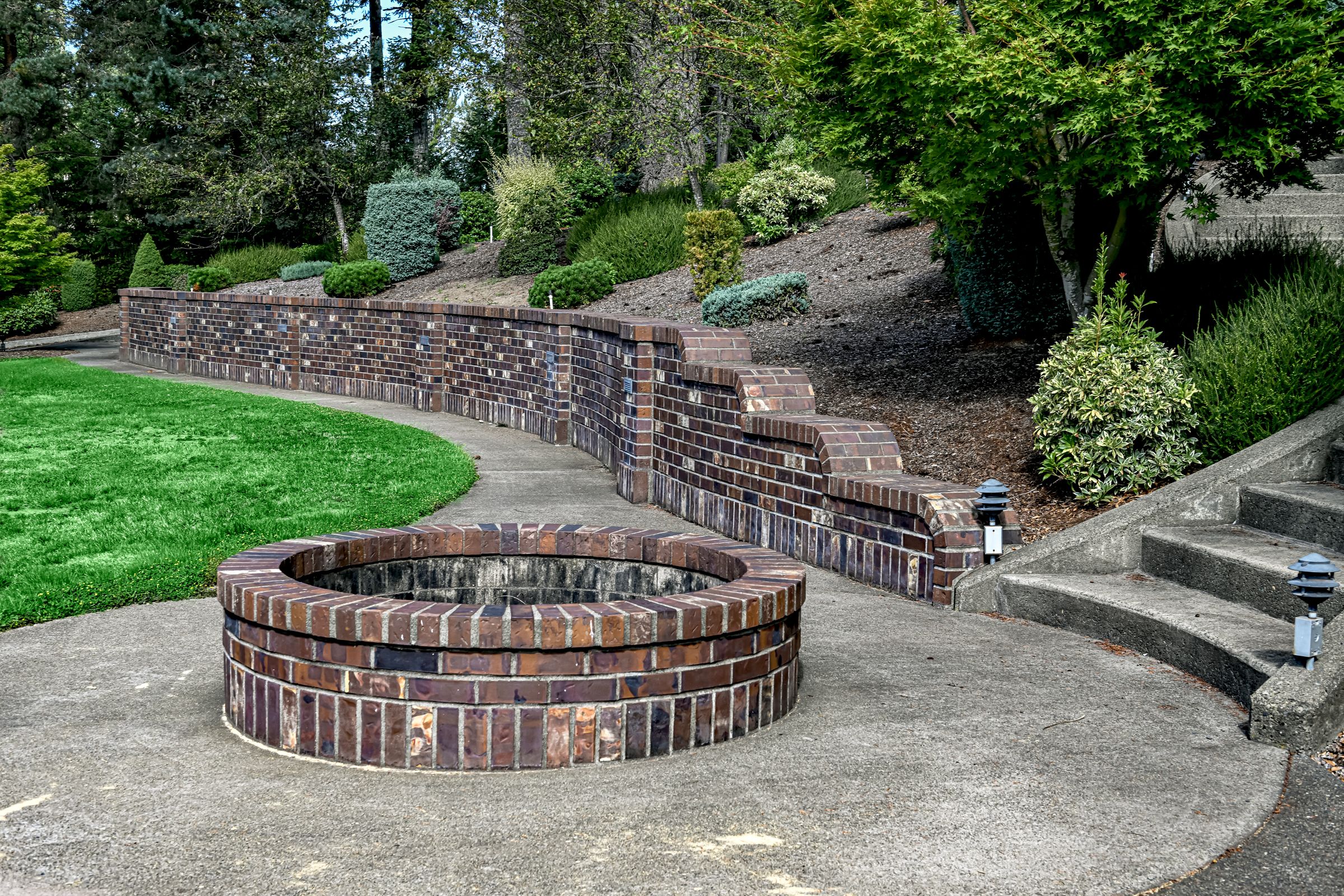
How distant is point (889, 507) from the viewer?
7.51 meters

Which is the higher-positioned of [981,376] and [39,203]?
[39,203]

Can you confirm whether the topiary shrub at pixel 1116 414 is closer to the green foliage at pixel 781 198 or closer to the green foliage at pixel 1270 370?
the green foliage at pixel 1270 370

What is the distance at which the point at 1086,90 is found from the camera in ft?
27.0

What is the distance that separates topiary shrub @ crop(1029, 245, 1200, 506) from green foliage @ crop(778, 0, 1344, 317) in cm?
110

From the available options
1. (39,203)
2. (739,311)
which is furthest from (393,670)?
(39,203)

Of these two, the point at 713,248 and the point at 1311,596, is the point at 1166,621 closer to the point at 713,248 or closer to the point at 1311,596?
the point at 1311,596

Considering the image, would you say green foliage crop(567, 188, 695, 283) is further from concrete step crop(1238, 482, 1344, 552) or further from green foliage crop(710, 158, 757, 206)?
concrete step crop(1238, 482, 1344, 552)

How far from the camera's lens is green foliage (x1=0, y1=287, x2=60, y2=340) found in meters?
32.6

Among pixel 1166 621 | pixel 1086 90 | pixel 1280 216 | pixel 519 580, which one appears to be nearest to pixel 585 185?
pixel 1280 216

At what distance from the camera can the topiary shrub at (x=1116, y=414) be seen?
805 cm

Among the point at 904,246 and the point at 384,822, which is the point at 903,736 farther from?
the point at 904,246

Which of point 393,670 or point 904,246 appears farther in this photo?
point 904,246

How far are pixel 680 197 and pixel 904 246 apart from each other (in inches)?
312

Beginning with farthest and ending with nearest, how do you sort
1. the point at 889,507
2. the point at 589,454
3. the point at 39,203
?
the point at 39,203 < the point at 589,454 < the point at 889,507
